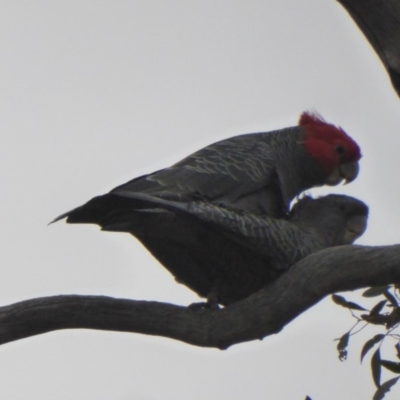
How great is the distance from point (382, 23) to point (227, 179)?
130cm

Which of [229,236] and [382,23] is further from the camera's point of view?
[229,236]

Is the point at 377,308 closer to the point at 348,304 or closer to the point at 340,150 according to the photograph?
the point at 348,304

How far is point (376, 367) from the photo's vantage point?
4188mm

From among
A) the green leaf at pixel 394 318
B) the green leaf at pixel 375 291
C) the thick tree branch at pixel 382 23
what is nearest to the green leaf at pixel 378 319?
the green leaf at pixel 394 318

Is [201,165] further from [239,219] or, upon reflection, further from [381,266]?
[381,266]

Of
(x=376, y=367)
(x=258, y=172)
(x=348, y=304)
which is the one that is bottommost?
(x=376, y=367)

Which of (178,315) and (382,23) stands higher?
(382,23)

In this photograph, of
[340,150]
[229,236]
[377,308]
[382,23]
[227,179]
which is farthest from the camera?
[340,150]

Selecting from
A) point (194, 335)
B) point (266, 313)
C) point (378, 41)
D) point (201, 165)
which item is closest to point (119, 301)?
point (194, 335)

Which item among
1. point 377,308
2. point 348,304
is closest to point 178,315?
point 348,304

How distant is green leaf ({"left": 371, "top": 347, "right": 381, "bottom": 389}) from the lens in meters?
4.18

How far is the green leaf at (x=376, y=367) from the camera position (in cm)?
418

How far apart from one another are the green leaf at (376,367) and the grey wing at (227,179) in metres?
0.97

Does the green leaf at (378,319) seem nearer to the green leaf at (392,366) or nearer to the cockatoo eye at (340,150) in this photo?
the green leaf at (392,366)
